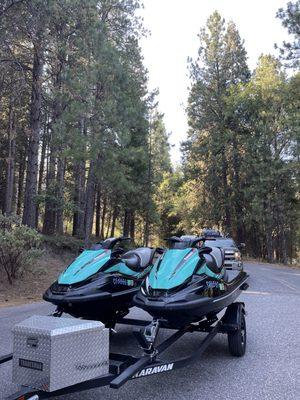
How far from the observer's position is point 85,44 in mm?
17531

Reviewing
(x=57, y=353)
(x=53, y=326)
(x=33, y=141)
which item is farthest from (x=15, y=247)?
(x=57, y=353)

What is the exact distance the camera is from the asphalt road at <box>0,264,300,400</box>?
4605mm

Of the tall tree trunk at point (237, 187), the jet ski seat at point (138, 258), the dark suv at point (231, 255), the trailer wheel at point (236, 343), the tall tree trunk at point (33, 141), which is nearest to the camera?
the trailer wheel at point (236, 343)

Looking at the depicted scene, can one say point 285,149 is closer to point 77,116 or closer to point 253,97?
point 253,97

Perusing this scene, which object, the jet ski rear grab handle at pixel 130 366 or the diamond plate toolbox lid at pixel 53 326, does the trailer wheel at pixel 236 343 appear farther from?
the diamond plate toolbox lid at pixel 53 326

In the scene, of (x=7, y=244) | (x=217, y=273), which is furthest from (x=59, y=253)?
(x=217, y=273)

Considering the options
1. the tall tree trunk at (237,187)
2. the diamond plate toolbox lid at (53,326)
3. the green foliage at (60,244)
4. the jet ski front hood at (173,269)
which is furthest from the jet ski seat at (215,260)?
the tall tree trunk at (237,187)

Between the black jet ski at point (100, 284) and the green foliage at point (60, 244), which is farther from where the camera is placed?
the green foliage at point (60, 244)

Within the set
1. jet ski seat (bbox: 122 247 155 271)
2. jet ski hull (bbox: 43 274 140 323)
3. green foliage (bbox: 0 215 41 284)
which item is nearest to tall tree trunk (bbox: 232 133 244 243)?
green foliage (bbox: 0 215 41 284)

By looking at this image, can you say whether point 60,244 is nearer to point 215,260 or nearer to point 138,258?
point 138,258

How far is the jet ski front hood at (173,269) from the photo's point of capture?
5.07 metres

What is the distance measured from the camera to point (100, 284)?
18.8 feet

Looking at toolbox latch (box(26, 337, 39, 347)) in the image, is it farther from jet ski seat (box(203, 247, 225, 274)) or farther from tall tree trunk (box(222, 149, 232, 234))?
tall tree trunk (box(222, 149, 232, 234))

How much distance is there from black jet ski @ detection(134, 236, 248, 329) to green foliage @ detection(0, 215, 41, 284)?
282 inches
